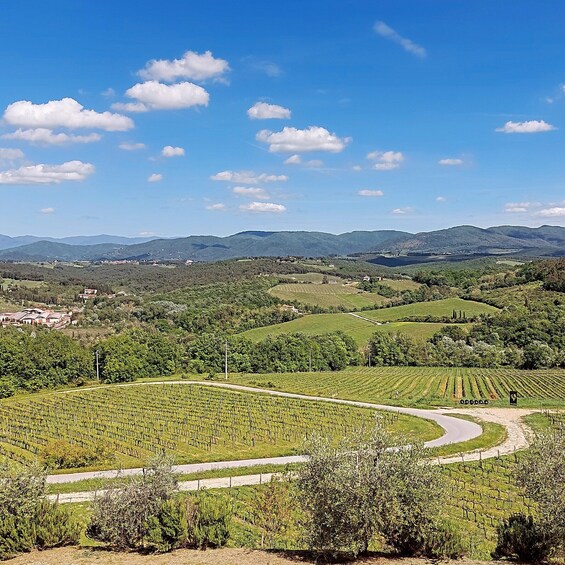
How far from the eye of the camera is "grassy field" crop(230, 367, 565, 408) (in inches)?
2893

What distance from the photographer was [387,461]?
19.6 meters

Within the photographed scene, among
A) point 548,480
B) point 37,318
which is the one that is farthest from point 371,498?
point 37,318

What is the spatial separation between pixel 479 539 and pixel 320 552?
10.4 metres

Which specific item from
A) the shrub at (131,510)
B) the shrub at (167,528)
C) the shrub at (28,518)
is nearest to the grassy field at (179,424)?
the shrub at (28,518)

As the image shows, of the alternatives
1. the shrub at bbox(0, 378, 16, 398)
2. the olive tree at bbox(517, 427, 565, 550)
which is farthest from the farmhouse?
the olive tree at bbox(517, 427, 565, 550)

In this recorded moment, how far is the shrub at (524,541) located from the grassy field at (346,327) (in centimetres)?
10333

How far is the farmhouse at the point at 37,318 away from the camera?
152m

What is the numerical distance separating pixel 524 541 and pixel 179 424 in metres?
42.3

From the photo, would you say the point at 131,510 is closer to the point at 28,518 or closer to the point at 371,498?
the point at 28,518

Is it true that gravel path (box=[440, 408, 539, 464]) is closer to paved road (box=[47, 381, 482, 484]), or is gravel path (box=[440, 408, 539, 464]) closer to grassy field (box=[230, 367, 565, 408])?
paved road (box=[47, 381, 482, 484])

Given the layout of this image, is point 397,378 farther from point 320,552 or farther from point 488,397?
point 320,552

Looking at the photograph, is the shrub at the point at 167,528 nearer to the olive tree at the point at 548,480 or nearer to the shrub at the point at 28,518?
the shrub at the point at 28,518

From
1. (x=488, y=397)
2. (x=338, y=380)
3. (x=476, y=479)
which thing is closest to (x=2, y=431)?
(x=476, y=479)

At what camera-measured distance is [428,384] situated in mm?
87875
